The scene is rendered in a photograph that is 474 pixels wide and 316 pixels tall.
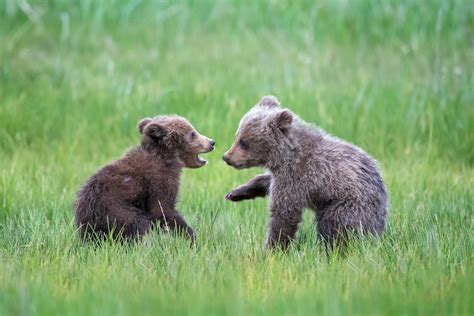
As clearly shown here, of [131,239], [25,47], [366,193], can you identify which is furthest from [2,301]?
[25,47]

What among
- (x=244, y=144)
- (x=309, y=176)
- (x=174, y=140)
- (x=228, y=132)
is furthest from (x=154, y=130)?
(x=228, y=132)

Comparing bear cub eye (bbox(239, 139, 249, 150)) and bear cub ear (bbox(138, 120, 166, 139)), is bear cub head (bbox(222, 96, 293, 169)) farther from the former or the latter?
bear cub ear (bbox(138, 120, 166, 139))

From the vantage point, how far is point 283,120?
7.07 metres

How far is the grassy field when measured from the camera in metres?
5.47

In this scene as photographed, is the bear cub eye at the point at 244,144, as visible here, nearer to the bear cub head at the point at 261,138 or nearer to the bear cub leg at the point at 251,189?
the bear cub head at the point at 261,138

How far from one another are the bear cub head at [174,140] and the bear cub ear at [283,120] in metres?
0.76

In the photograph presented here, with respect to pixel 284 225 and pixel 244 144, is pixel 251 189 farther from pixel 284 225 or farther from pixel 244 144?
pixel 284 225

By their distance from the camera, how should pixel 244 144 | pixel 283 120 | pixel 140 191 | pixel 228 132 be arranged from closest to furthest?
pixel 140 191, pixel 283 120, pixel 244 144, pixel 228 132

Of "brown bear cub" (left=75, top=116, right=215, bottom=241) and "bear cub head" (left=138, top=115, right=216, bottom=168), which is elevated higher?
"bear cub head" (left=138, top=115, right=216, bottom=168)

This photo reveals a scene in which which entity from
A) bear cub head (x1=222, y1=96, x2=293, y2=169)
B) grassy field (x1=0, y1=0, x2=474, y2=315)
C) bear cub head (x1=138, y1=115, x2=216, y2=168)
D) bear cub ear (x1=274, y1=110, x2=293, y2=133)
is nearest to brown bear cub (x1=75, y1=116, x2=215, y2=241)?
bear cub head (x1=138, y1=115, x2=216, y2=168)

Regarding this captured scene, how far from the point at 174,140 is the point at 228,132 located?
2.92 meters

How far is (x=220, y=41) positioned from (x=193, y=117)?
2.96 m

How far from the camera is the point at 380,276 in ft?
18.8

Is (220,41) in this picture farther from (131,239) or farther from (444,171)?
(131,239)
